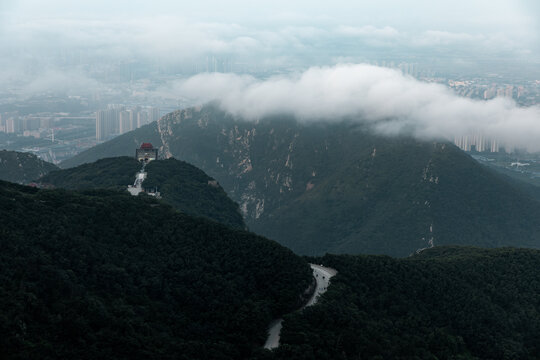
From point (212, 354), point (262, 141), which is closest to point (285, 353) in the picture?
point (212, 354)

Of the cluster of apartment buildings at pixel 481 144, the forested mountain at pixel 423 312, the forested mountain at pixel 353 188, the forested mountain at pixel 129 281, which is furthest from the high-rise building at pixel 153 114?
the forested mountain at pixel 423 312

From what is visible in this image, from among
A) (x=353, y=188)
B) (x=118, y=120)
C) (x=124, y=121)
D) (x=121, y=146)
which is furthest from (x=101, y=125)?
(x=353, y=188)

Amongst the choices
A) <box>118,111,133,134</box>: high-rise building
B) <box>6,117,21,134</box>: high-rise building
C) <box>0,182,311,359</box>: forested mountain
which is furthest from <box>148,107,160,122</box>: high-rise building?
<box>0,182,311,359</box>: forested mountain

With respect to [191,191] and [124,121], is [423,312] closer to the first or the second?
[191,191]

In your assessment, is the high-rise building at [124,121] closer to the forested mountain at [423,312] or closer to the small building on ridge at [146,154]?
the small building on ridge at [146,154]

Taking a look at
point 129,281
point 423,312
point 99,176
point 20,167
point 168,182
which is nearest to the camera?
point 129,281
